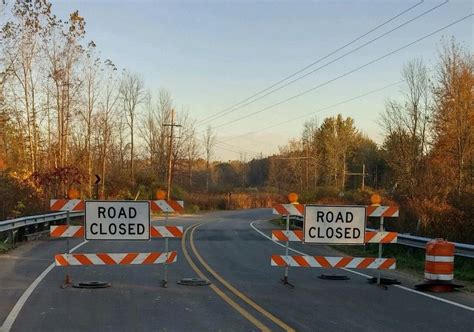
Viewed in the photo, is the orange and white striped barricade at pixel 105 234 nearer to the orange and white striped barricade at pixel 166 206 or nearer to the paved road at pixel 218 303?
the orange and white striped barricade at pixel 166 206

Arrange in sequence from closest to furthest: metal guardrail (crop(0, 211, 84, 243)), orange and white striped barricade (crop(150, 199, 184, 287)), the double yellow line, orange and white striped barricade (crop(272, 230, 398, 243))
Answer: the double yellow line, orange and white striped barricade (crop(150, 199, 184, 287)), orange and white striped barricade (crop(272, 230, 398, 243)), metal guardrail (crop(0, 211, 84, 243))

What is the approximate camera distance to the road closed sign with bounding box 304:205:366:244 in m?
Answer: 10.9

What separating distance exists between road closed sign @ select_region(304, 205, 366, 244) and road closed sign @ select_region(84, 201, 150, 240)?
10.8ft

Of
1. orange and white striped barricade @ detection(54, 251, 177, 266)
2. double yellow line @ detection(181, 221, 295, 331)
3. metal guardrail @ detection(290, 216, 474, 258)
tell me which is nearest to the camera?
double yellow line @ detection(181, 221, 295, 331)

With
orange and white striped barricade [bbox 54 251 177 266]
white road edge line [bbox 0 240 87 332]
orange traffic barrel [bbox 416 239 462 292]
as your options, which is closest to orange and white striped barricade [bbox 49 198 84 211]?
orange and white striped barricade [bbox 54 251 177 266]

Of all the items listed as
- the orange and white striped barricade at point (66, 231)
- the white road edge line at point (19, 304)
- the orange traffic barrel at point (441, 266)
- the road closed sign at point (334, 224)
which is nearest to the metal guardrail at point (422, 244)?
the orange traffic barrel at point (441, 266)

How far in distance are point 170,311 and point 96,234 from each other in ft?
9.84

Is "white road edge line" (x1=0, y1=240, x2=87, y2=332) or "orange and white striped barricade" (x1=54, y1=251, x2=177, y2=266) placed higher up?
"orange and white striped barricade" (x1=54, y1=251, x2=177, y2=266)

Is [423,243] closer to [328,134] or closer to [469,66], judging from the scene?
[469,66]

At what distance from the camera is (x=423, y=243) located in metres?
15.0

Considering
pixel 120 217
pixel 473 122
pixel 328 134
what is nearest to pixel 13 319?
pixel 120 217

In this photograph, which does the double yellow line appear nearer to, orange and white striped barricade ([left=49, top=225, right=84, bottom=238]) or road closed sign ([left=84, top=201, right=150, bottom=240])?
road closed sign ([left=84, top=201, right=150, bottom=240])

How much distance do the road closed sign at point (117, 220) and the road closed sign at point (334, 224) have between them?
3.29 m

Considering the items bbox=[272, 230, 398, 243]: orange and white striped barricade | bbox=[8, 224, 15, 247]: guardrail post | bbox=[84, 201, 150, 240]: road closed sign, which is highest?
bbox=[84, 201, 150, 240]: road closed sign
